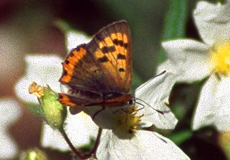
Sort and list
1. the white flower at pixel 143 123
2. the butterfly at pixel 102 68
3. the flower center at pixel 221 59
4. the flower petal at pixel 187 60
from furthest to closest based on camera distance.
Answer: the flower center at pixel 221 59, the flower petal at pixel 187 60, the white flower at pixel 143 123, the butterfly at pixel 102 68

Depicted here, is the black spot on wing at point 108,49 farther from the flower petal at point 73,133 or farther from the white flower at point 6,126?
the white flower at point 6,126

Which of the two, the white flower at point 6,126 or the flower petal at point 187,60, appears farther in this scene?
the white flower at point 6,126

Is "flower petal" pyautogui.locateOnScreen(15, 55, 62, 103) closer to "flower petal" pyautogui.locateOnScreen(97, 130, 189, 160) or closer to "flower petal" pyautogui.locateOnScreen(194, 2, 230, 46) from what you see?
"flower petal" pyautogui.locateOnScreen(97, 130, 189, 160)

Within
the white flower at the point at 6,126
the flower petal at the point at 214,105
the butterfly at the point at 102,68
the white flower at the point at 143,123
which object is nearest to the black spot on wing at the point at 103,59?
the butterfly at the point at 102,68

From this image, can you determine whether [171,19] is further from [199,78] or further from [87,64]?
[87,64]

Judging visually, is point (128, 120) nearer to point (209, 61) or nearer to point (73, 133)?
point (73, 133)

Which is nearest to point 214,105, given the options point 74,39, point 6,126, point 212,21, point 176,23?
point 212,21
